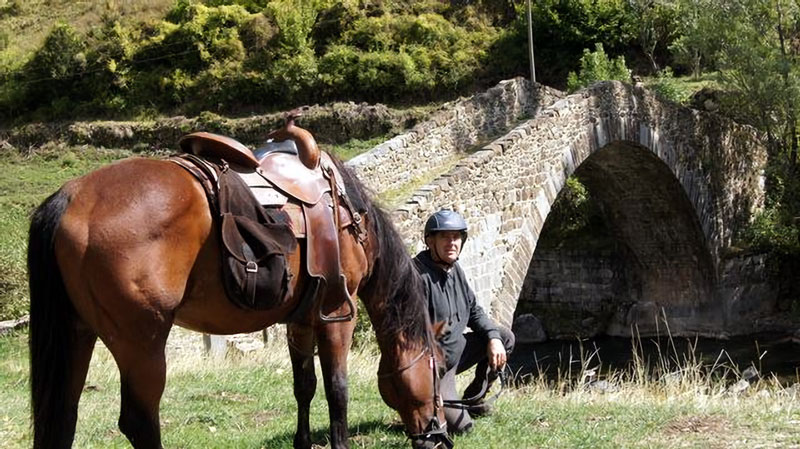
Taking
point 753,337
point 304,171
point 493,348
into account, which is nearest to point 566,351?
point 753,337

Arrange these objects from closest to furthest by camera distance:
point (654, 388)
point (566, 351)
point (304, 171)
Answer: point (304, 171) → point (654, 388) → point (566, 351)

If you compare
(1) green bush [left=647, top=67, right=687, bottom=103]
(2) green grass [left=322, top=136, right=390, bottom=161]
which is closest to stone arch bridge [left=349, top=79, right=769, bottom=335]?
(1) green bush [left=647, top=67, right=687, bottom=103]

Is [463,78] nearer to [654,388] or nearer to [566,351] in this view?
[566,351]

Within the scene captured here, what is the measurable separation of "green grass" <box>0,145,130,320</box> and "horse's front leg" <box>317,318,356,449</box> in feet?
24.7

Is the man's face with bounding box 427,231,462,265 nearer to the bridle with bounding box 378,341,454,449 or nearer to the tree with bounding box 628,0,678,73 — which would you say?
the bridle with bounding box 378,341,454,449

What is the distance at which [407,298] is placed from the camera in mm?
4508

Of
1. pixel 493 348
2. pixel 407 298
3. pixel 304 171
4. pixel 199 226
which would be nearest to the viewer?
pixel 199 226

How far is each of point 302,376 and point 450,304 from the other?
110cm

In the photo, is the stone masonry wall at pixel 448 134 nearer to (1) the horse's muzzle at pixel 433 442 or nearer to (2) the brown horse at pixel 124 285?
(1) the horse's muzzle at pixel 433 442

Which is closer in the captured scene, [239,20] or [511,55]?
[511,55]

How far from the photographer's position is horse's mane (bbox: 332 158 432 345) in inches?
175

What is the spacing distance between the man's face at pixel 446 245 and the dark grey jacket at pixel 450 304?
3.5 inches

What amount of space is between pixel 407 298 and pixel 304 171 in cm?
85

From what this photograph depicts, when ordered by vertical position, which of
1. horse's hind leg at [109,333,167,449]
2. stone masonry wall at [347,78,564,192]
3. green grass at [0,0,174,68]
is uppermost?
green grass at [0,0,174,68]
